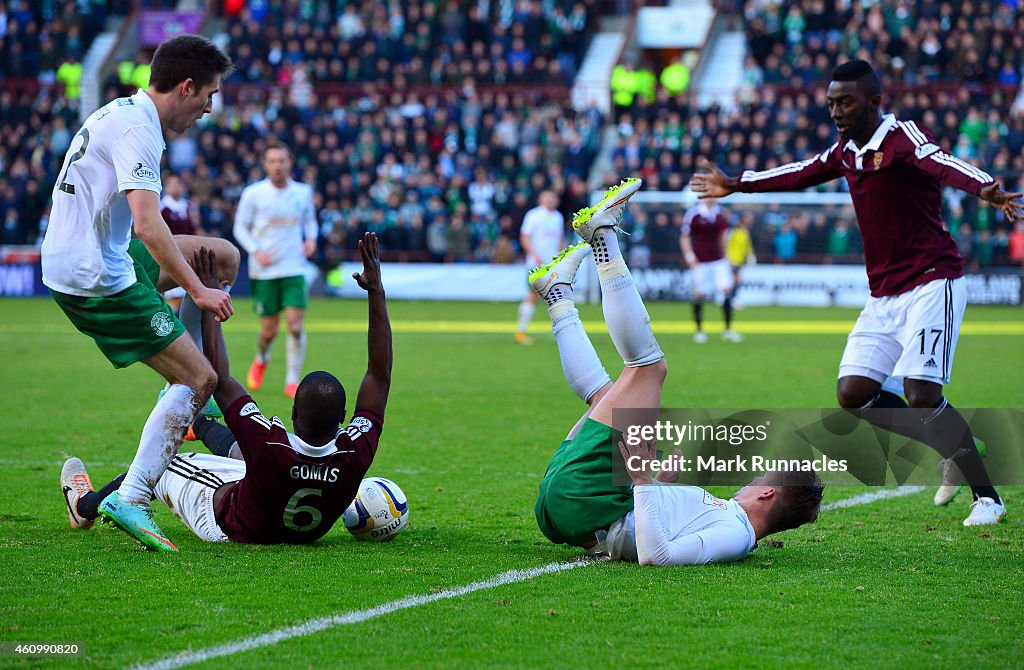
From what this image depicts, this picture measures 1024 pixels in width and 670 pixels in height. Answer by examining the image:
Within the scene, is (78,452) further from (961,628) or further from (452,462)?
(961,628)

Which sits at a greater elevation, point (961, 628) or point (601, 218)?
point (601, 218)

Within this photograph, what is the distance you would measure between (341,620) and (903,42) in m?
29.7

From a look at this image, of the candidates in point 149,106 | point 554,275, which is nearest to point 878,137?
point 554,275

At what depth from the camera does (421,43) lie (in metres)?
36.1

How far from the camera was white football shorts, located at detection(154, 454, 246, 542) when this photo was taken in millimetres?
6281

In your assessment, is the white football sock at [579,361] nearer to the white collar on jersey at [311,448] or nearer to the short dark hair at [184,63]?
the white collar on jersey at [311,448]

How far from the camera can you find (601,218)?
627 cm

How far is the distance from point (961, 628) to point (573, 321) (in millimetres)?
2521

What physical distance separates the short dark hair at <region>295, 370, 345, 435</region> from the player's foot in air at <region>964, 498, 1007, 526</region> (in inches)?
136

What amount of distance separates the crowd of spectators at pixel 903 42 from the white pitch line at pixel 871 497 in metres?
24.9

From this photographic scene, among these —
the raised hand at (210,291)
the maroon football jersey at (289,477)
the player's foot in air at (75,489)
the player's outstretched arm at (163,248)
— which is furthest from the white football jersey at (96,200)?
the player's foot in air at (75,489)

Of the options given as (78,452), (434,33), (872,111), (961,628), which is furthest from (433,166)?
(961,628)

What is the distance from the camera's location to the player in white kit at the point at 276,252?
1324 centimetres

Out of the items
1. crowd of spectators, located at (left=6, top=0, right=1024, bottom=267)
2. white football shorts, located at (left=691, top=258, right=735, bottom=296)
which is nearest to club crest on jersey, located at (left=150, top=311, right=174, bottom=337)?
white football shorts, located at (left=691, top=258, right=735, bottom=296)
